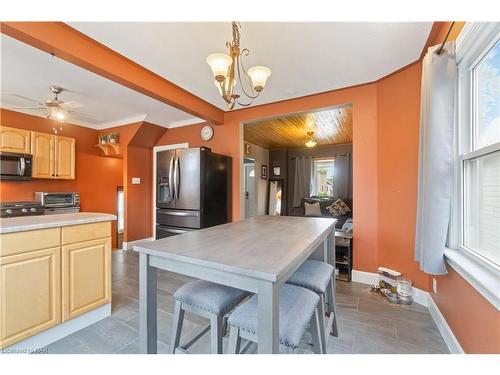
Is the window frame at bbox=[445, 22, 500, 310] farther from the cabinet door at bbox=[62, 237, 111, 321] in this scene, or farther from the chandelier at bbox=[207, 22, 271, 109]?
the cabinet door at bbox=[62, 237, 111, 321]

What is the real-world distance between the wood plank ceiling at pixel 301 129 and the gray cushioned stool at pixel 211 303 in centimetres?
292

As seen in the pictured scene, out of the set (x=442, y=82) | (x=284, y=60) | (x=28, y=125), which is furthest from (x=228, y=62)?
(x=28, y=125)

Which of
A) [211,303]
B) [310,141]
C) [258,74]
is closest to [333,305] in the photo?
[211,303]

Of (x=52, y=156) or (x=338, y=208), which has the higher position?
(x=52, y=156)

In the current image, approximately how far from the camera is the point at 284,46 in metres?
1.97

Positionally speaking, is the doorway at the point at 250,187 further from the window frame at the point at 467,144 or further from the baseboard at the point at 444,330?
the window frame at the point at 467,144

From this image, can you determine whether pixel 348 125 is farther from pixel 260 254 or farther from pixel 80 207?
pixel 80 207

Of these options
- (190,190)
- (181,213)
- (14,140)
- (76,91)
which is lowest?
(181,213)

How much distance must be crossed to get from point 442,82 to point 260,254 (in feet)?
5.80

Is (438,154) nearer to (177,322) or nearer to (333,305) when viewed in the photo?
(333,305)

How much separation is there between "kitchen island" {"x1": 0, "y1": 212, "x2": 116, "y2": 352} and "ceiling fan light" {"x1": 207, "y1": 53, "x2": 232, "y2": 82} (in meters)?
1.54

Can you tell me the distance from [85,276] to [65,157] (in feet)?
9.68

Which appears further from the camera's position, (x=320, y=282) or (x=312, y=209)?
(x=312, y=209)
